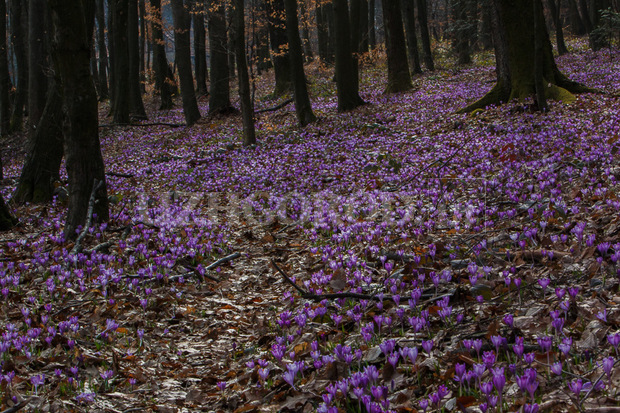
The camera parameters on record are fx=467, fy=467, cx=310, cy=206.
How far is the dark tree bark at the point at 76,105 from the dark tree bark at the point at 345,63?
430 inches

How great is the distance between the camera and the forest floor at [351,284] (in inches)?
115

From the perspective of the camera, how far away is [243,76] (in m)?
14.6

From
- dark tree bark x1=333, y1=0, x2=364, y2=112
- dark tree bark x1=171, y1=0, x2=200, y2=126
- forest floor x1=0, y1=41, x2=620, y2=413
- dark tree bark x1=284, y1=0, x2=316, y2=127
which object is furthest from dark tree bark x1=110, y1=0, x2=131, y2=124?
forest floor x1=0, y1=41, x2=620, y2=413

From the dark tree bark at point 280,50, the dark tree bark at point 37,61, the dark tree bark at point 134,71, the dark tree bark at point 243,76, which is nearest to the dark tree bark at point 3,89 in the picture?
the dark tree bark at point 134,71

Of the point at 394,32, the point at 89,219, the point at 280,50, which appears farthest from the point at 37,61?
the point at 394,32

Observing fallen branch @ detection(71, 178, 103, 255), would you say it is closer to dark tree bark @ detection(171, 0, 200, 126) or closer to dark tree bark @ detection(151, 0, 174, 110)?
dark tree bark @ detection(171, 0, 200, 126)

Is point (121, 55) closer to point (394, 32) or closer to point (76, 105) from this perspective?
point (394, 32)

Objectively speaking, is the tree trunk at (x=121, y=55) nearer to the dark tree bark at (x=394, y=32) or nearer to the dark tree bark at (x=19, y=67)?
the dark tree bark at (x=19, y=67)

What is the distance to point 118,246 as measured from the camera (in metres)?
7.16

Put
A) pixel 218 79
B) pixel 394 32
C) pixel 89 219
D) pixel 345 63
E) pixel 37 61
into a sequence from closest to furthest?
pixel 89 219 < pixel 37 61 < pixel 345 63 < pixel 394 32 < pixel 218 79

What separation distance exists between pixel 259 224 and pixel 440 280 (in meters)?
4.95

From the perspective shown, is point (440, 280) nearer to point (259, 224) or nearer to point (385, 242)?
point (385, 242)

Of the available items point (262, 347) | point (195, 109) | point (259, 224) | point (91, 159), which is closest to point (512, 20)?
point (259, 224)

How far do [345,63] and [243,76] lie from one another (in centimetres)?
441
